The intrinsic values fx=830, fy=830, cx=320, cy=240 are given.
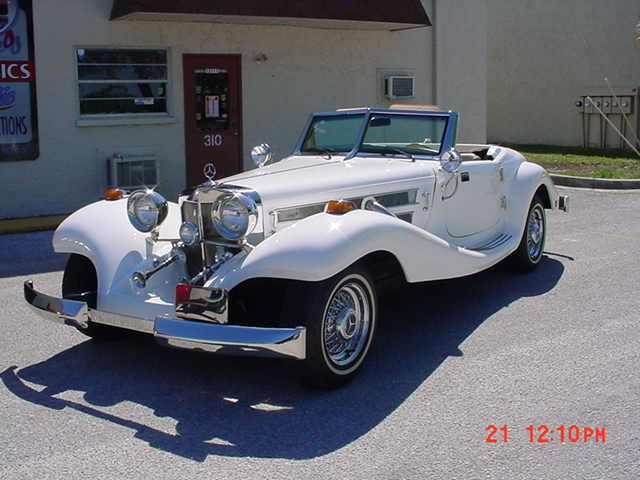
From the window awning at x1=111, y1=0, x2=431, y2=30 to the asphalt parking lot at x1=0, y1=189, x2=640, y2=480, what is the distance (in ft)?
17.5

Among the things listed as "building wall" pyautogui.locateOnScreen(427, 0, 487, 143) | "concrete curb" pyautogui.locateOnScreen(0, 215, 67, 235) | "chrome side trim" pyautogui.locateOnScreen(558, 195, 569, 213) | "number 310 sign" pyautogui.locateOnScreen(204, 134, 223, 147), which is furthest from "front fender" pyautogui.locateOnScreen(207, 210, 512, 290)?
"building wall" pyautogui.locateOnScreen(427, 0, 487, 143)

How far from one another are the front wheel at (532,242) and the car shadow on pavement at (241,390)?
129 cm

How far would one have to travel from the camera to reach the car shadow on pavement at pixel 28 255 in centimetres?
817

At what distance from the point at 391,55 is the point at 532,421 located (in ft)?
35.0

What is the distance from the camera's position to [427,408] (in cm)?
460

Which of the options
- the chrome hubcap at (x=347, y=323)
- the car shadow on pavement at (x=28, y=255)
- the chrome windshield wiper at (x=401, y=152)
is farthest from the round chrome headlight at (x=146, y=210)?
the car shadow on pavement at (x=28, y=255)

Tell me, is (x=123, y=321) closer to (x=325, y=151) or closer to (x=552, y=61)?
(x=325, y=151)

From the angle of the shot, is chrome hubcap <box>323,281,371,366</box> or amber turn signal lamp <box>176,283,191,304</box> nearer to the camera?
amber turn signal lamp <box>176,283,191,304</box>

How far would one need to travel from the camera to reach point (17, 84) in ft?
35.4

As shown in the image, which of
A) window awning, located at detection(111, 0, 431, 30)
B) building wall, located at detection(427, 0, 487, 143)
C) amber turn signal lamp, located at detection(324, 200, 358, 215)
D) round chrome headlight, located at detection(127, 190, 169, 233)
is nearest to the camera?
amber turn signal lamp, located at detection(324, 200, 358, 215)

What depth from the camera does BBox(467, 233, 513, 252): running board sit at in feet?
21.9

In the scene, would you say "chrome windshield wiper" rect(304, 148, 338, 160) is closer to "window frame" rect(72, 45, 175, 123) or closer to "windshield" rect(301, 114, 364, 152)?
"windshield" rect(301, 114, 364, 152)

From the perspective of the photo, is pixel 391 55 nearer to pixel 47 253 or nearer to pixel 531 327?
pixel 47 253
